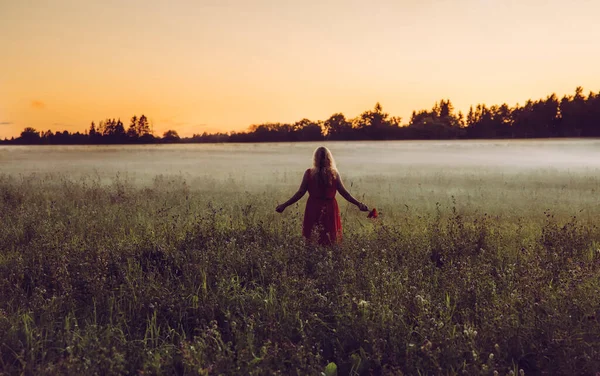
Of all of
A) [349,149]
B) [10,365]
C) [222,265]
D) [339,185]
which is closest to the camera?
[10,365]

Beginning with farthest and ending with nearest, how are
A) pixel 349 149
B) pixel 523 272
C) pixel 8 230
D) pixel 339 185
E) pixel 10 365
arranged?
1. pixel 349 149
2. pixel 8 230
3. pixel 339 185
4. pixel 523 272
5. pixel 10 365

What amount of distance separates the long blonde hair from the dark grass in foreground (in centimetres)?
99

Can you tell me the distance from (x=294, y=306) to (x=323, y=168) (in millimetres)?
2508

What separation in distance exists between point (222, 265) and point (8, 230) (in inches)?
179

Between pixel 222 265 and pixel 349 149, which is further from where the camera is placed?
pixel 349 149

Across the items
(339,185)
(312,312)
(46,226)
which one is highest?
(339,185)

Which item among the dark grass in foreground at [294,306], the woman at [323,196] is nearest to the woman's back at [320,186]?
the woman at [323,196]

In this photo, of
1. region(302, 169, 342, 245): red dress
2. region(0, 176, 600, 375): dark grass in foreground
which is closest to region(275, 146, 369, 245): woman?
region(302, 169, 342, 245): red dress

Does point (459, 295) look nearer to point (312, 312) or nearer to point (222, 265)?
point (312, 312)

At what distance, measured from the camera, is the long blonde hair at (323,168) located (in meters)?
5.75

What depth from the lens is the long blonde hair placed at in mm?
5750

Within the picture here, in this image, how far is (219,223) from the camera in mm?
7438

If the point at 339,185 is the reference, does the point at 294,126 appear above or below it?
above

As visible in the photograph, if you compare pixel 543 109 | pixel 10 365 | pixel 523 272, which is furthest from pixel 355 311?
pixel 543 109
